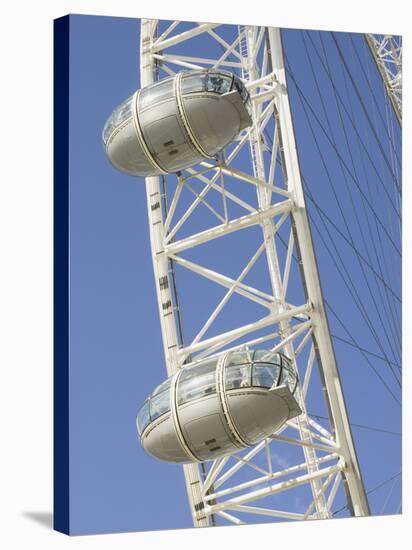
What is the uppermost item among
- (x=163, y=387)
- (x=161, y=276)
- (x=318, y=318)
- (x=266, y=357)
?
(x=161, y=276)

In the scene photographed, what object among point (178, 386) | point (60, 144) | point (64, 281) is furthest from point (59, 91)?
point (178, 386)

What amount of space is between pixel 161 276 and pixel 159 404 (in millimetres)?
3795

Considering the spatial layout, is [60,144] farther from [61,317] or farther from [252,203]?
[252,203]

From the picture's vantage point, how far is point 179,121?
2059 cm

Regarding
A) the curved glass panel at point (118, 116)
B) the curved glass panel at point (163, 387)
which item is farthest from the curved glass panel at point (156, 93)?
the curved glass panel at point (163, 387)

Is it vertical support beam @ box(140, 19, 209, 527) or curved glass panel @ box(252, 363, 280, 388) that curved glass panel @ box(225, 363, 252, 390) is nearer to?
curved glass panel @ box(252, 363, 280, 388)

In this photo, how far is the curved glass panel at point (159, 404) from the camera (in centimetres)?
2014

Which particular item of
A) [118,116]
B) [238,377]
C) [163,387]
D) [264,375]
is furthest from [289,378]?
[118,116]

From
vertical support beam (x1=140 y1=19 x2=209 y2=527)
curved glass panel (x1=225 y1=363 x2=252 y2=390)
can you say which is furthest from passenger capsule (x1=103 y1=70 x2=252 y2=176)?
curved glass panel (x1=225 y1=363 x2=252 y2=390)

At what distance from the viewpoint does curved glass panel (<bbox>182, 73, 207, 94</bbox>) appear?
20594 mm

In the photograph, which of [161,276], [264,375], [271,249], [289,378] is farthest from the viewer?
[161,276]

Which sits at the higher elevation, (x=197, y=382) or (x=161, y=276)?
(x=161, y=276)

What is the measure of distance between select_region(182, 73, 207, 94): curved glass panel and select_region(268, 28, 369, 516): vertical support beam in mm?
2103

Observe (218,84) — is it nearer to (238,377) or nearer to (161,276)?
(238,377)
